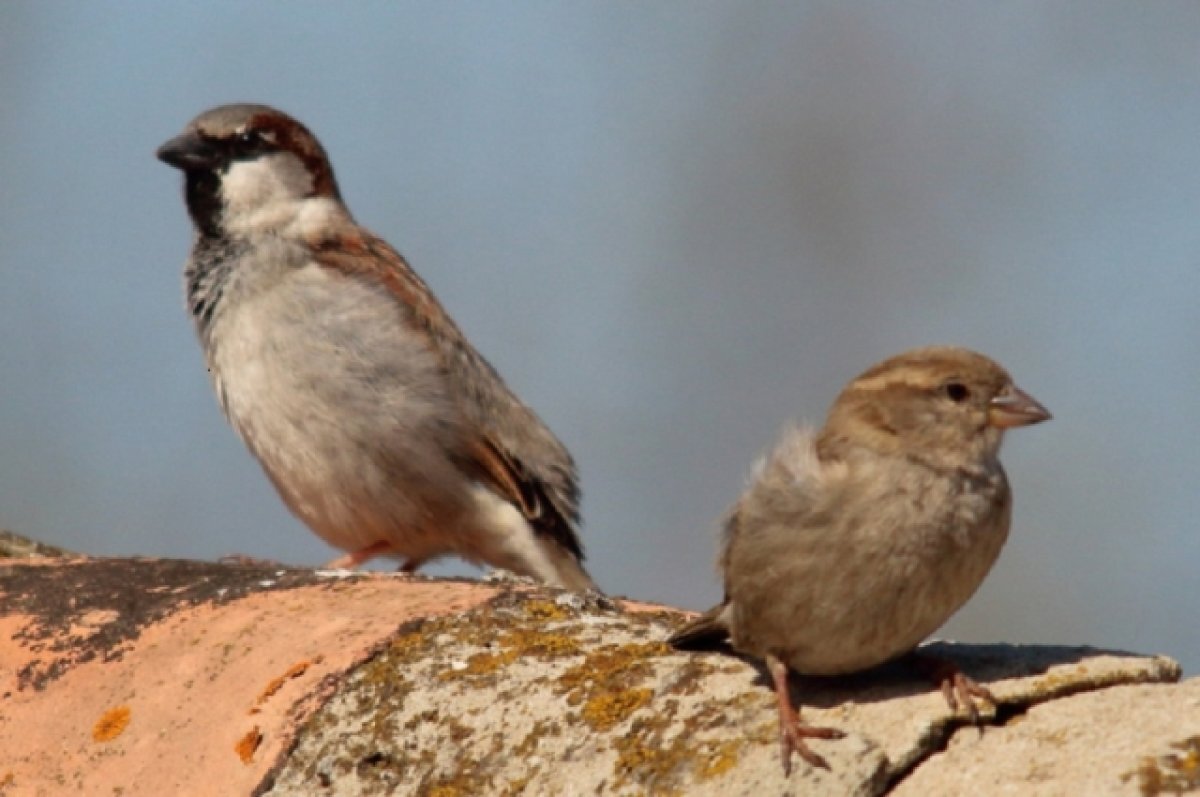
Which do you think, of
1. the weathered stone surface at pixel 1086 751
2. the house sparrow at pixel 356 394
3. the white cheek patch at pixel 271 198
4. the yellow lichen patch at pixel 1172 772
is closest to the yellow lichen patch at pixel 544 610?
the weathered stone surface at pixel 1086 751

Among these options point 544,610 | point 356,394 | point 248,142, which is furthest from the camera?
point 248,142

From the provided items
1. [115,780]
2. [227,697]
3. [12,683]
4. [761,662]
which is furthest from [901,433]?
[12,683]

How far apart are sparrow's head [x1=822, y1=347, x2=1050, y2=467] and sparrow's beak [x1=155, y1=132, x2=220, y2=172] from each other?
315 cm

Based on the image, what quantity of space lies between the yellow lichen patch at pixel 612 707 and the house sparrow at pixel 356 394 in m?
2.71

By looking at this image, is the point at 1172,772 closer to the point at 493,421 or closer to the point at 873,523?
the point at 873,523

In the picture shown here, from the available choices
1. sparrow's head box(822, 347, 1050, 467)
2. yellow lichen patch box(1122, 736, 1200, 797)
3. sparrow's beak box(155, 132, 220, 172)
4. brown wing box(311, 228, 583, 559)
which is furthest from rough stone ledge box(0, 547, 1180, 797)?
sparrow's beak box(155, 132, 220, 172)

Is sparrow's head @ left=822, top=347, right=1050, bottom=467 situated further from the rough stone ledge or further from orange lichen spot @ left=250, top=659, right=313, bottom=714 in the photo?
orange lichen spot @ left=250, top=659, right=313, bottom=714

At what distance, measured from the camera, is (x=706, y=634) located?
2699 mm

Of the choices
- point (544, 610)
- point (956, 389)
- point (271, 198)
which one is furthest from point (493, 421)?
point (956, 389)

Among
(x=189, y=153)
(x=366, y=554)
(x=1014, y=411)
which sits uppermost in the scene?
(x=189, y=153)

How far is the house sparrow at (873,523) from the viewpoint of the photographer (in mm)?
2602

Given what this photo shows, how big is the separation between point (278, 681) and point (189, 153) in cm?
318

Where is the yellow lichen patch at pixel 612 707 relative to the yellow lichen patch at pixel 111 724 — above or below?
above

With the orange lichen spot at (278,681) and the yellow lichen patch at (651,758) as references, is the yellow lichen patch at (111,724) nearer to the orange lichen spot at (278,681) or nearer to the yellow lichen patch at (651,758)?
the orange lichen spot at (278,681)
